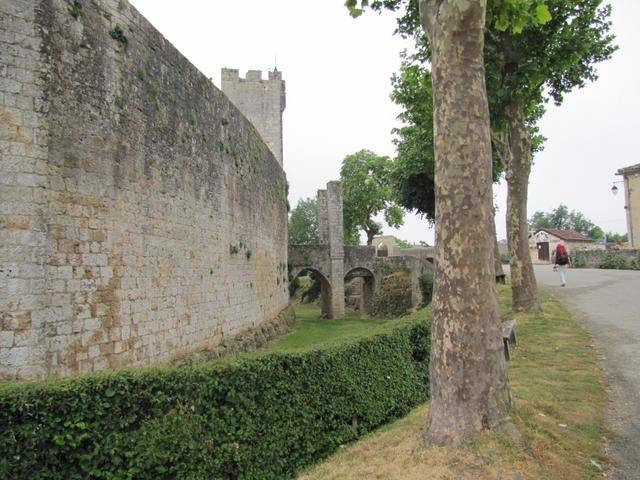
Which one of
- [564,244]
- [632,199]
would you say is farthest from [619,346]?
[564,244]

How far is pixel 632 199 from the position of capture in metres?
38.0

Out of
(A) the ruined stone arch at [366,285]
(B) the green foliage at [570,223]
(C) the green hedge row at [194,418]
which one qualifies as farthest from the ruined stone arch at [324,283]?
(B) the green foliage at [570,223]

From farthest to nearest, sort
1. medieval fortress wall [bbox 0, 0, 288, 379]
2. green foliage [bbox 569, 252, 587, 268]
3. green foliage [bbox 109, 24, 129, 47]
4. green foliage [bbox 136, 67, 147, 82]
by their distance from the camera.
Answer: green foliage [bbox 569, 252, 587, 268]
green foliage [bbox 136, 67, 147, 82]
green foliage [bbox 109, 24, 129, 47]
medieval fortress wall [bbox 0, 0, 288, 379]

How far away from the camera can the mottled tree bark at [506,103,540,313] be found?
486 inches

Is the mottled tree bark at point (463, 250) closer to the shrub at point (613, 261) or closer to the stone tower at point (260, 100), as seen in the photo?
the shrub at point (613, 261)

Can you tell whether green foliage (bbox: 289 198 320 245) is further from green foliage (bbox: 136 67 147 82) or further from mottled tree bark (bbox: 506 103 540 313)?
green foliage (bbox: 136 67 147 82)

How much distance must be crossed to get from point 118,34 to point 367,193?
1762 inches

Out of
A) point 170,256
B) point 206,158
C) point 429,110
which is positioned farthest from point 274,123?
point 170,256

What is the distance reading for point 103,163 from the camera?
24.4ft

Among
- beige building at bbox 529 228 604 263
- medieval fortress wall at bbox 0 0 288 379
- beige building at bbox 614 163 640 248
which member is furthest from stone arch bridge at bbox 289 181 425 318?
beige building at bbox 529 228 604 263

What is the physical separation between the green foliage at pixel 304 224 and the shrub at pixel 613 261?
38.0m

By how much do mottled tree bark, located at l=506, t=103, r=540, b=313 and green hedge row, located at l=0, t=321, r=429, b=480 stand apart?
716cm

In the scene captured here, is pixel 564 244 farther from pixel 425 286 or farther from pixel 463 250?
pixel 463 250

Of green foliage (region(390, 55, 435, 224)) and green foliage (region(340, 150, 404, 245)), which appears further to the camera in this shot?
green foliage (region(340, 150, 404, 245))
